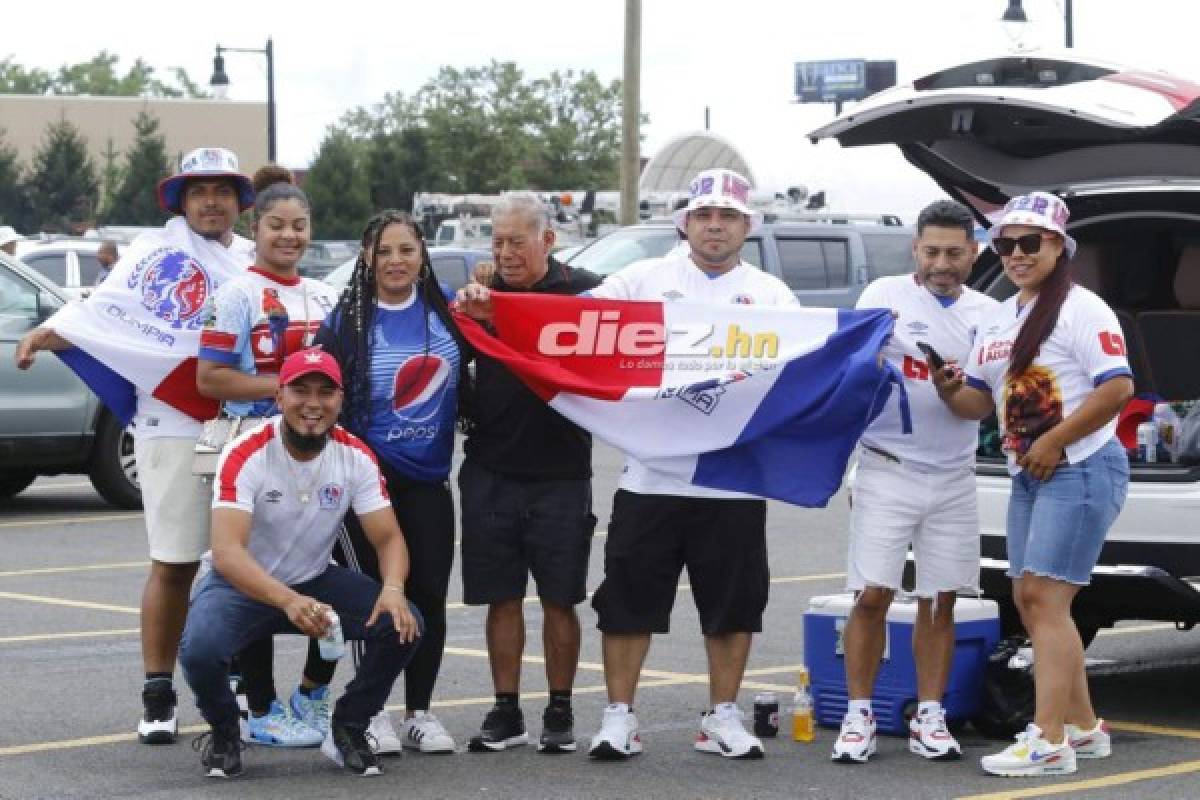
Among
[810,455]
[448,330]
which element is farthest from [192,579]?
[810,455]

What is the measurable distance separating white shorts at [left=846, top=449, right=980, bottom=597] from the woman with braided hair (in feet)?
4.70

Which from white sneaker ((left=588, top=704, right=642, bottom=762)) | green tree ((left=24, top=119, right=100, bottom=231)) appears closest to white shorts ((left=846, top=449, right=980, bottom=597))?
white sneaker ((left=588, top=704, right=642, bottom=762))

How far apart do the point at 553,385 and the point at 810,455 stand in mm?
933

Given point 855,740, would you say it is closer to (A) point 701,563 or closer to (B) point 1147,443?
(A) point 701,563

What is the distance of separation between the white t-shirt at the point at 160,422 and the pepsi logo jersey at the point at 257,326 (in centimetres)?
21

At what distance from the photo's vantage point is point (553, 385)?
838 cm

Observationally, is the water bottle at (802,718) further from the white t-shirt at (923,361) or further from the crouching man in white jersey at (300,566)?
the crouching man in white jersey at (300,566)

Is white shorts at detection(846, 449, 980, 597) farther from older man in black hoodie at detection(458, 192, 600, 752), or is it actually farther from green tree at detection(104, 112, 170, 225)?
green tree at detection(104, 112, 170, 225)

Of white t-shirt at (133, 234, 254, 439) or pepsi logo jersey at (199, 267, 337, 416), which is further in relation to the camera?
white t-shirt at (133, 234, 254, 439)

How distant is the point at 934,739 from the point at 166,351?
3019 millimetres

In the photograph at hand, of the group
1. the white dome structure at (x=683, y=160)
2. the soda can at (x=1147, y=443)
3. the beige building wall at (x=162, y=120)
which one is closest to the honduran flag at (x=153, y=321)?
the soda can at (x=1147, y=443)

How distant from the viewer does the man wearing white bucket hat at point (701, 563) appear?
8.25 metres

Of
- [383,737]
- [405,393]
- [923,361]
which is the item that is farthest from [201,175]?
[923,361]

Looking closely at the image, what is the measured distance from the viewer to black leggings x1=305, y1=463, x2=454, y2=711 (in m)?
8.24
